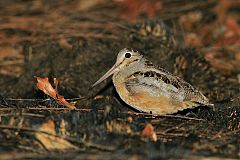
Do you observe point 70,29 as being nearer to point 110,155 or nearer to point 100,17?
point 100,17

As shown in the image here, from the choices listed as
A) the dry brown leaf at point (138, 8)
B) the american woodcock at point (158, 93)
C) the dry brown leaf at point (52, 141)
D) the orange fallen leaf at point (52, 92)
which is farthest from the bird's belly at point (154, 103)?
the dry brown leaf at point (138, 8)

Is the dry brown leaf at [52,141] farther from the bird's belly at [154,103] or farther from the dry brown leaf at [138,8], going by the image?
the dry brown leaf at [138,8]

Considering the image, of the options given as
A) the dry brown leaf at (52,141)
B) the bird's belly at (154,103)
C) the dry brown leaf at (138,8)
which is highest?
the dry brown leaf at (138,8)

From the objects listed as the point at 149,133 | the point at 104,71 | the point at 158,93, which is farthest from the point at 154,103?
the point at 104,71

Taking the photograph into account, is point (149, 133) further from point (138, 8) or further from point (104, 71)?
point (138, 8)

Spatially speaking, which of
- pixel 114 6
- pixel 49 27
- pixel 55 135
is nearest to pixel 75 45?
pixel 49 27
